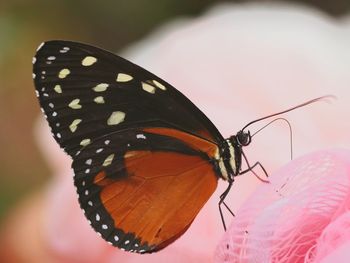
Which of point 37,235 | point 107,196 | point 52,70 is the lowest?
point 37,235

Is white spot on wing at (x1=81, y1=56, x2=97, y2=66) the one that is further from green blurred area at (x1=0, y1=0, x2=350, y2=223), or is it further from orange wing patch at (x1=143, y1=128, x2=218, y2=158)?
green blurred area at (x1=0, y1=0, x2=350, y2=223)

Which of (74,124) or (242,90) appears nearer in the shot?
(74,124)

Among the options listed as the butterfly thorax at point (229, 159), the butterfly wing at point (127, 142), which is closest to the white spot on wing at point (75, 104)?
the butterfly wing at point (127, 142)

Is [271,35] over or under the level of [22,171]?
over

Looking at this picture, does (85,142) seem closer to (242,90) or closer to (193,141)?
(193,141)

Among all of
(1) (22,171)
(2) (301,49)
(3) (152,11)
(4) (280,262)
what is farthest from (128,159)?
(3) (152,11)

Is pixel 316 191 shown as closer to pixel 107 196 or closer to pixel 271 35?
pixel 107 196

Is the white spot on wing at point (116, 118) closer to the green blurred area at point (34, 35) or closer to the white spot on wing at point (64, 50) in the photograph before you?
the white spot on wing at point (64, 50)

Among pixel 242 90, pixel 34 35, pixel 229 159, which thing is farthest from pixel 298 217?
pixel 34 35
